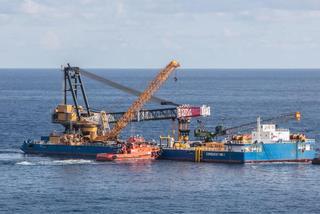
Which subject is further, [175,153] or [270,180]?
[175,153]

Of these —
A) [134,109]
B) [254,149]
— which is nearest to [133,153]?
[134,109]

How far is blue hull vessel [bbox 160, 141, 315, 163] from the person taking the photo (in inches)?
6570

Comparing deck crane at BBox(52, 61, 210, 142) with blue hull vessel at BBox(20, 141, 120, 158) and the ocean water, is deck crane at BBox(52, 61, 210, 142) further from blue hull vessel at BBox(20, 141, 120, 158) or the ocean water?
the ocean water

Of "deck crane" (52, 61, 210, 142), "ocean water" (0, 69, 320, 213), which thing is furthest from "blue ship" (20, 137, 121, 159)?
"ocean water" (0, 69, 320, 213)

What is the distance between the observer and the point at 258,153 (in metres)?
167

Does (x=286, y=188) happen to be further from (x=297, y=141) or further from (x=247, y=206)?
(x=297, y=141)

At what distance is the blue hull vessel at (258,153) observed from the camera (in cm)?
16688

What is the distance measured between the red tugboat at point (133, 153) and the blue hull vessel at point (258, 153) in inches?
238

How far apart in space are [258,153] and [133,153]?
69.9 feet

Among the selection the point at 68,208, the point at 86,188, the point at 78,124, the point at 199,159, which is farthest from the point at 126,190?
the point at 78,124

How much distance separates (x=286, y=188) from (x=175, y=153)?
37.4 meters

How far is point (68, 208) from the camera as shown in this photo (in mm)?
120375

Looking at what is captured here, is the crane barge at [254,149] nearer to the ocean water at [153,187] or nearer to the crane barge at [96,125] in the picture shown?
the ocean water at [153,187]

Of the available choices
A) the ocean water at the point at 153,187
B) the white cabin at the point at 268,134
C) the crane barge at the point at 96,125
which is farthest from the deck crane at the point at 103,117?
the white cabin at the point at 268,134
